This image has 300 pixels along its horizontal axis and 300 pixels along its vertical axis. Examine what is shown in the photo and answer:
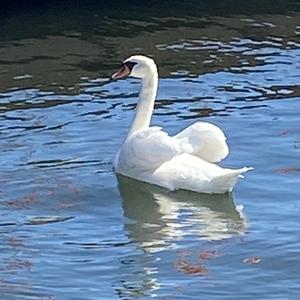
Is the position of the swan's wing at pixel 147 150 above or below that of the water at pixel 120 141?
above

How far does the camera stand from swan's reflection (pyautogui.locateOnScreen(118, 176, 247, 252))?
916 centimetres

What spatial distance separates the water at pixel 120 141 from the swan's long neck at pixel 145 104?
0.40 meters

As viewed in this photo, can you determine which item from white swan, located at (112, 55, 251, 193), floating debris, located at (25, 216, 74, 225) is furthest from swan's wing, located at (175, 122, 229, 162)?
floating debris, located at (25, 216, 74, 225)

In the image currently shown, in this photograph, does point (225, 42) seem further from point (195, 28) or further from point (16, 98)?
point (16, 98)

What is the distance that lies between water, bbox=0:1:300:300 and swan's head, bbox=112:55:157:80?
2.22 feet

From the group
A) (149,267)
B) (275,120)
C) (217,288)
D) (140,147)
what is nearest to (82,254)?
(149,267)

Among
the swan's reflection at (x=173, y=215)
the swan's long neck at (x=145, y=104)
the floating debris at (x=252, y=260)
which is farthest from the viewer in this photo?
the swan's long neck at (x=145, y=104)

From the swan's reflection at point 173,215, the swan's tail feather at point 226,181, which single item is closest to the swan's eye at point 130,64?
the swan's reflection at point 173,215

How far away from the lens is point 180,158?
405 inches

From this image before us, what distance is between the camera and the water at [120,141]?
839cm

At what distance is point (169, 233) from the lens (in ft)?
30.3

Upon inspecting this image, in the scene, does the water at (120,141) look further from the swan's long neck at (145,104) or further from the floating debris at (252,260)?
the swan's long neck at (145,104)

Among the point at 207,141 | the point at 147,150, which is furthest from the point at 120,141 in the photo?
the point at 207,141

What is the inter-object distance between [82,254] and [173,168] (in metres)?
1.76
